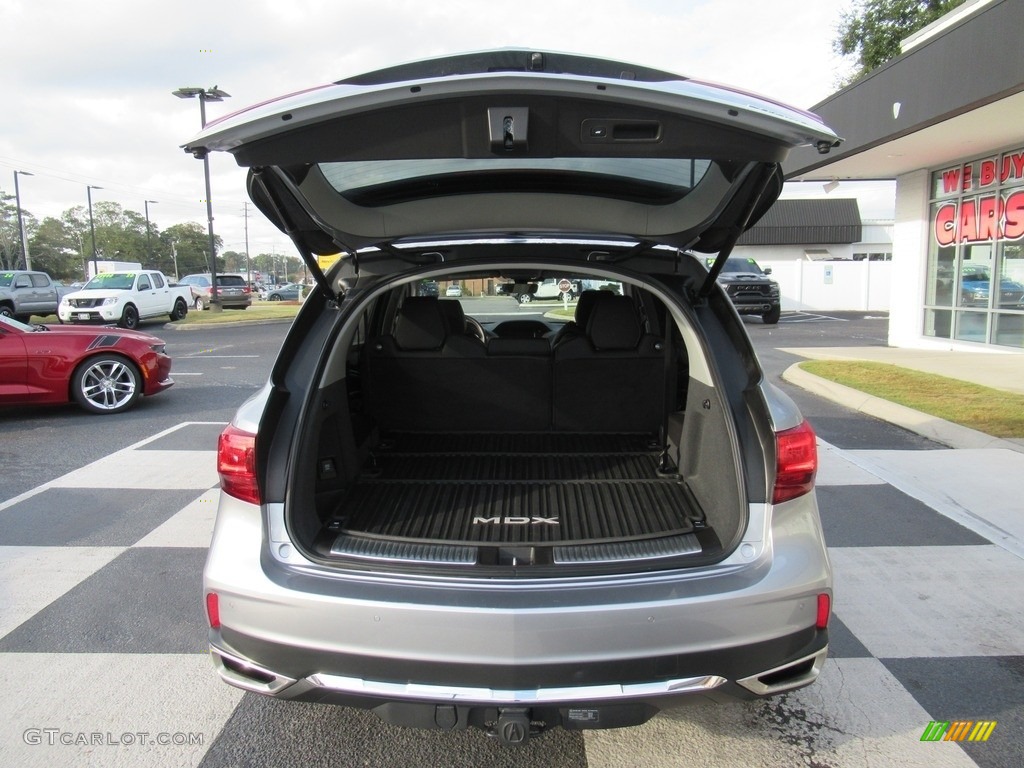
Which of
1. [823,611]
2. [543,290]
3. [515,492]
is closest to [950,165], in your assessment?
[543,290]

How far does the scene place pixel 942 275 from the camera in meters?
13.7

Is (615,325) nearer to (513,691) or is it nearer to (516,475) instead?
(516,475)

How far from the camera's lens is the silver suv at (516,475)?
185 cm

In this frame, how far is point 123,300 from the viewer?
20453mm

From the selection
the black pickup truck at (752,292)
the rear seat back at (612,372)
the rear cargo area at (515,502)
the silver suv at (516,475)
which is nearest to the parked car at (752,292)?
the black pickup truck at (752,292)

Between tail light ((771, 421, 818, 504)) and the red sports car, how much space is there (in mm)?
7397

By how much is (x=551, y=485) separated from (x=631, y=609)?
1.37 meters

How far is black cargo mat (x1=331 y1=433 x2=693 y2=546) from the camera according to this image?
2.72m

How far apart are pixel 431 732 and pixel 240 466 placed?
1.17m

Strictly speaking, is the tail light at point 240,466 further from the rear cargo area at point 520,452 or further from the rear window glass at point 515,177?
the rear window glass at point 515,177

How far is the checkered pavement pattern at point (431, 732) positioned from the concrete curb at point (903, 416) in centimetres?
178

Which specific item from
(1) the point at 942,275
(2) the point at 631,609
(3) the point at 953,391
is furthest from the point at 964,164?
(2) the point at 631,609

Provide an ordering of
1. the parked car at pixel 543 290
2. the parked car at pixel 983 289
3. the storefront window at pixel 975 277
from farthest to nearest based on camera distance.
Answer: the storefront window at pixel 975 277, the parked car at pixel 983 289, the parked car at pixel 543 290

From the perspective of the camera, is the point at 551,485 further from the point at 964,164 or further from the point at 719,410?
the point at 964,164
